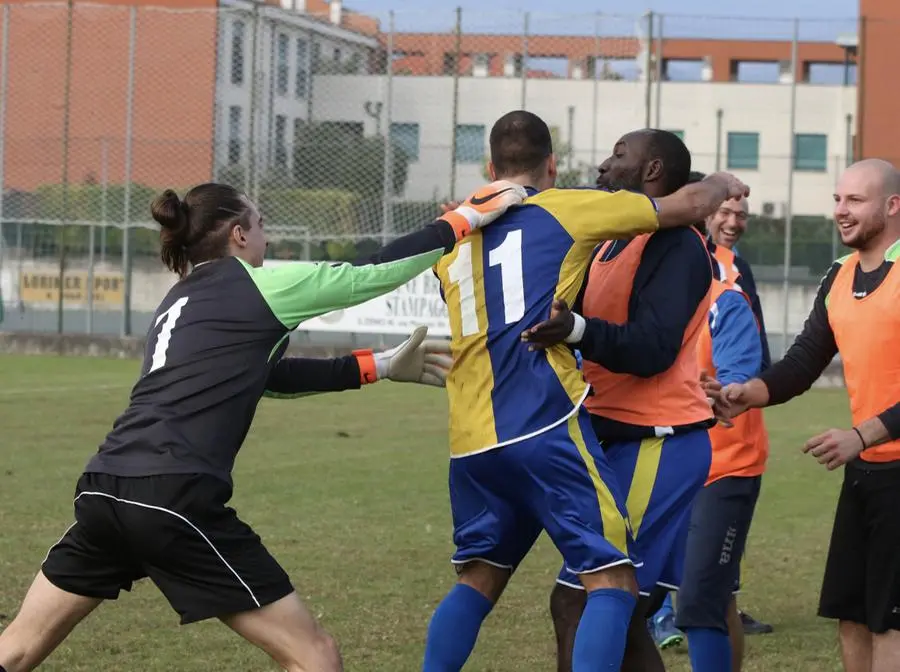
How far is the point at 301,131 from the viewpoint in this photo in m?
28.2

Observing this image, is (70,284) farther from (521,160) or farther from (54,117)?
(521,160)

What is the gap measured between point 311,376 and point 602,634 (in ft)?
4.51

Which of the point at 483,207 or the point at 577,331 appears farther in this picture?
the point at 483,207

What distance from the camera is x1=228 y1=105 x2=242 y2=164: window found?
2823 centimetres

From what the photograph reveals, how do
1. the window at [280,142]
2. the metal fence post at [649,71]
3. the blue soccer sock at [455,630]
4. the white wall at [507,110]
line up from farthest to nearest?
the window at [280,142] → the white wall at [507,110] → the metal fence post at [649,71] → the blue soccer sock at [455,630]

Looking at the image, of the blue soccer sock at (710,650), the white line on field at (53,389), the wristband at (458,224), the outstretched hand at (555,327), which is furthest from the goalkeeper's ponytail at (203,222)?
the white line on field at (53,389)

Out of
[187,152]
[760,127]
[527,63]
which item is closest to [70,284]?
[187,152]

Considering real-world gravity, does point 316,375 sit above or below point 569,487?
above

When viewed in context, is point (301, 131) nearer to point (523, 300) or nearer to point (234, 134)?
point (234, 134)

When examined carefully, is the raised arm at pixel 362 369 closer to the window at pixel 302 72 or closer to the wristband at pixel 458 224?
the wristband at pixel 458 224

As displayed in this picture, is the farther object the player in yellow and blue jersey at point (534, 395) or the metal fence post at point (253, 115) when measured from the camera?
the metal fence post at point (253, 115)

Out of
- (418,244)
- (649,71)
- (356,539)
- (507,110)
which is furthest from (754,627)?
(507,110)

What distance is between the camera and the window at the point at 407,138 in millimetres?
27500

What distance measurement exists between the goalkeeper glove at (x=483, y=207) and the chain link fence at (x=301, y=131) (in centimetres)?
2069
